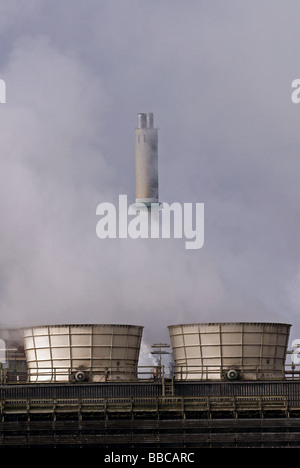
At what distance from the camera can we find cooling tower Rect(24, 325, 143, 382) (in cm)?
8950

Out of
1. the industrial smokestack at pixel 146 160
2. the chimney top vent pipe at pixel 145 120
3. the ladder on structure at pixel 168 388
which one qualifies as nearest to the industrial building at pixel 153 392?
the ladder on structure at pixel 168 388

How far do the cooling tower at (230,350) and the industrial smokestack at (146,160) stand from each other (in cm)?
6569

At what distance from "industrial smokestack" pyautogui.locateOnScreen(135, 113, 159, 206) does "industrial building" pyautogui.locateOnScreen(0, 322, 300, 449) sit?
211 feet

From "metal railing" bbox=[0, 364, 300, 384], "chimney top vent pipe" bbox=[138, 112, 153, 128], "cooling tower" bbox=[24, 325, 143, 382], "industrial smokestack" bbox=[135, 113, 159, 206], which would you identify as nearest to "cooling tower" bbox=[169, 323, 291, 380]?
"metal railing" bbox=[0, 364, 300, 384]

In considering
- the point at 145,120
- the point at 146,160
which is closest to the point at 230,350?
the point at 146,160

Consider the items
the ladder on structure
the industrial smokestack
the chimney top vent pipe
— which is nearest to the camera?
the ladder on structure

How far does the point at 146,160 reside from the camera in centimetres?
16050

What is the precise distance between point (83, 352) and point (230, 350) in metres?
11.3

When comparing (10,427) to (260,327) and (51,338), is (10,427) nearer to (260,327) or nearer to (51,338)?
(51,338)

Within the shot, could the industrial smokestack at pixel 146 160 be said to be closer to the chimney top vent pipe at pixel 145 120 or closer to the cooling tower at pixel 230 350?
the chimney top vent pipe at pixel 145 120

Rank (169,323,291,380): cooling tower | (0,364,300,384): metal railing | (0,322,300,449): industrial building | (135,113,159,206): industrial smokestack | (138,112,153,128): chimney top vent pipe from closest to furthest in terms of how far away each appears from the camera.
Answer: (0,322,300,449): industrial building < (0,364,300,384): metal railing < (169,323,291,380): cooling tower < (135,113,159,206): industrial smokestack < (138,112,153,128): chimney top vent pipe

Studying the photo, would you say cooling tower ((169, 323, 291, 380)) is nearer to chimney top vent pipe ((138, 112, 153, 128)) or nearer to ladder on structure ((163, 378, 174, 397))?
ladder on structure ((163, 378, 174, 397))

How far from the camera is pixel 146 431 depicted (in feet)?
259

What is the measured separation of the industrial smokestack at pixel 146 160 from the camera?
15738cm
